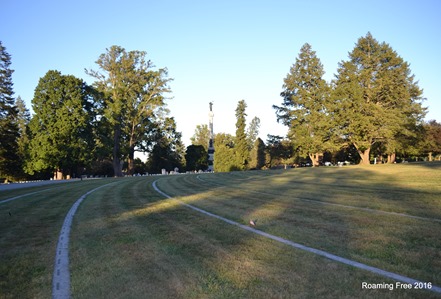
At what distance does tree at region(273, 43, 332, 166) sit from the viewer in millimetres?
49219

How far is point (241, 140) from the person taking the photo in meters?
65.9

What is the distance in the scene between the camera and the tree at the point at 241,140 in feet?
213

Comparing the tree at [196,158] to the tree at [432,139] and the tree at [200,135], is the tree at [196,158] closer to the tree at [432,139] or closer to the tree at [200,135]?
the tree at [200,135]

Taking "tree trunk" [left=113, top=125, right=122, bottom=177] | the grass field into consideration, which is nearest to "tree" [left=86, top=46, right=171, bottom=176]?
"tree trunk" [left=113, top=125, right=122, bottom=177]

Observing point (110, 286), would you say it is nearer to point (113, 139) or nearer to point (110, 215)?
point (110, 215)

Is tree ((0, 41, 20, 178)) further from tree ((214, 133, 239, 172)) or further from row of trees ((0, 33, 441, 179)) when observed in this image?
tree ((214, 133, 239, 172))

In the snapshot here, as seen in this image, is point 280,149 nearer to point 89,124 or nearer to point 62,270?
point 89,124

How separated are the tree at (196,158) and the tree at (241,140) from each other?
12470 millimetres

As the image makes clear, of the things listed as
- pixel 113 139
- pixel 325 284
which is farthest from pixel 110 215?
pixel 113 139

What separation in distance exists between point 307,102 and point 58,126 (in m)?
37.2

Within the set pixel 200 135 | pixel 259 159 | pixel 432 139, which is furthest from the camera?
pixel 200 135

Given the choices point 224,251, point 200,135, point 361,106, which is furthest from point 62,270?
point 200,135

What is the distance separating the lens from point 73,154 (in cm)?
3978

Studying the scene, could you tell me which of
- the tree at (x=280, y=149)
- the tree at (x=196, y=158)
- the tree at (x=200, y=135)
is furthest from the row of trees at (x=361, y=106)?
the tree at (x=200, y=135)
